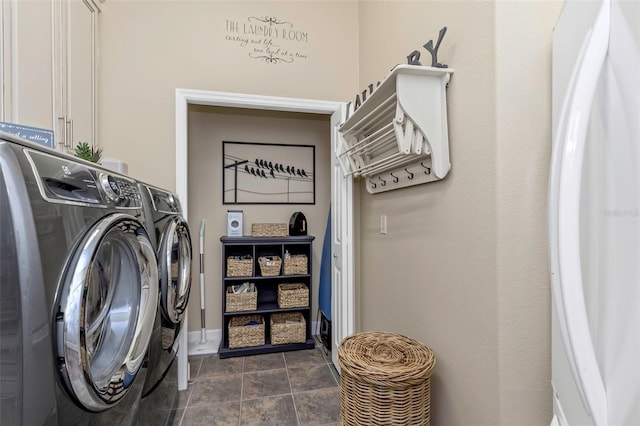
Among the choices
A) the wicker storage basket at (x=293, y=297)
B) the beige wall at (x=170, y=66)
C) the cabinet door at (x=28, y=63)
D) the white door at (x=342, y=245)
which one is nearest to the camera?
the cabinet door at (x=28, y=63)

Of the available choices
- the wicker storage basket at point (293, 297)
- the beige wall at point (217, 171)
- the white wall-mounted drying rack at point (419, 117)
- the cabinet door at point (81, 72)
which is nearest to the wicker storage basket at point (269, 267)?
the wicker storage basket at point (293, 297)

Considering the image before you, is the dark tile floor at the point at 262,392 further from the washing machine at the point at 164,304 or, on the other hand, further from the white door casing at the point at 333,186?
the washing machine at the point at 164,304

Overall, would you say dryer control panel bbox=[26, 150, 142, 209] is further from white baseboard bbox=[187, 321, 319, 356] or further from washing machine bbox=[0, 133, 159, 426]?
white baseboard bbox=[187, 321, 319, 356]

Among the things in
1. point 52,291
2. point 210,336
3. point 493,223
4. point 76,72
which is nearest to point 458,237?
point 493,223

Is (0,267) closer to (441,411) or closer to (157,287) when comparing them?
(157,287)

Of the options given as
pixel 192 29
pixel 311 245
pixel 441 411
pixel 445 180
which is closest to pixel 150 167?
pixel 192 29

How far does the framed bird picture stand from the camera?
2961 mm

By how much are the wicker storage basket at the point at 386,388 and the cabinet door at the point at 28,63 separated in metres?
1.87

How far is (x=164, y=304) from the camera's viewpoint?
4.33 feet

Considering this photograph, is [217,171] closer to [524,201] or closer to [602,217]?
[524,201]

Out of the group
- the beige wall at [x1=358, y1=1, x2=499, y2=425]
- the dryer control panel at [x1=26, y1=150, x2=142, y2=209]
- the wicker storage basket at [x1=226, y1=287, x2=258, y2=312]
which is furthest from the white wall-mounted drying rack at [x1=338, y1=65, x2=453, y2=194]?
the wicker storage basket at [x1=226, y1=287, x2=258, y2=312]

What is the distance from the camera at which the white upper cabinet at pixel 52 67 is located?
134 cm

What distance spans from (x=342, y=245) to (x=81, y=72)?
202cm

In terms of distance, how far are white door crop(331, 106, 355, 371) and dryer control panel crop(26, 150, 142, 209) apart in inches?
57.4
